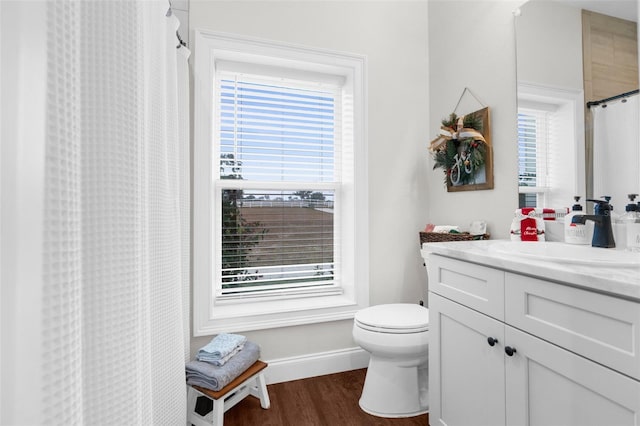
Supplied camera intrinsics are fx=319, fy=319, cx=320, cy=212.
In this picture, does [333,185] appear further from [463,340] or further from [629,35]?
[629,35]

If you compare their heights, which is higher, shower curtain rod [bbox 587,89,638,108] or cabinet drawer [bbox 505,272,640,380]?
shower curtain rod [bbox 587,89,638,108]

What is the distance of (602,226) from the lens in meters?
1.24

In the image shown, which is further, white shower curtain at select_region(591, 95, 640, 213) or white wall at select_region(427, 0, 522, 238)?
white wall at select_region(427, 0, 522, 238)

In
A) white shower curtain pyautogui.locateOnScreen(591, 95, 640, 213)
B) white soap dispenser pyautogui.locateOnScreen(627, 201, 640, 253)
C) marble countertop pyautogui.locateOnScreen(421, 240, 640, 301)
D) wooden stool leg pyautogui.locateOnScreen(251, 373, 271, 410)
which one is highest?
white shower curtain pyautogui.locateOnScreen(591, 95, 640, 213)

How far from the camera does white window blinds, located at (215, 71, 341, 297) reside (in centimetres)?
212

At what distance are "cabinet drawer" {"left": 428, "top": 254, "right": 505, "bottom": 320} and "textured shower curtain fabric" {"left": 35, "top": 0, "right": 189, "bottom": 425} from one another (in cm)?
107

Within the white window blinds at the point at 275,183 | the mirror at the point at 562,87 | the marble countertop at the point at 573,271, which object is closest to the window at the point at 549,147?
the mirror at the point at 562,87

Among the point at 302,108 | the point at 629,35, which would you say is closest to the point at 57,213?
the point at 629,35

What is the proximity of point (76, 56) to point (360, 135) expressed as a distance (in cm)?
185

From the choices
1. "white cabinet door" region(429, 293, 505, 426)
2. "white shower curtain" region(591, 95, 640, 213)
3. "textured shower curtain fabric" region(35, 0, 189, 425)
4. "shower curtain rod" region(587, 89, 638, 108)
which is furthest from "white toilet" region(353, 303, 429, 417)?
"shower curtain rod" region(587, 89, 638, 108)

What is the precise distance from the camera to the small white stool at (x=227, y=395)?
1.44m

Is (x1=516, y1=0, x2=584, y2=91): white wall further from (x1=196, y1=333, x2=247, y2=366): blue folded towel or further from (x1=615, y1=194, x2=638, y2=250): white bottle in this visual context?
(x1=196, y1=333, x2=247, y2=366): blue folded towel

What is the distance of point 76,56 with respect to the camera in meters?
0.46

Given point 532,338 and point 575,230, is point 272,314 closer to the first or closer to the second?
point 532,338
